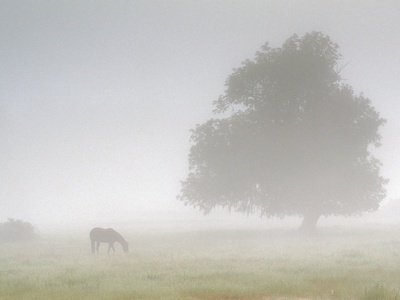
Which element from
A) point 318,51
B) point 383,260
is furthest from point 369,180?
point 383,260

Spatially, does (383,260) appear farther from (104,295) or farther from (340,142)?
(340,142)

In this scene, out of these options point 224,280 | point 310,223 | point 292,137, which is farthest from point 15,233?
point 224,280

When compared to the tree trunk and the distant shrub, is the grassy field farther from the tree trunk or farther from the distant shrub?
the distant shrub

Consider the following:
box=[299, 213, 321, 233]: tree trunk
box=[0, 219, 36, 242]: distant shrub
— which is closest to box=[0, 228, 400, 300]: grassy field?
box=[299, 213, 321, 233]: tree trunk

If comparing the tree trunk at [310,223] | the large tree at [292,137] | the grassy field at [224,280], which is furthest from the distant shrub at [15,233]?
the tree trunk at [310,223]

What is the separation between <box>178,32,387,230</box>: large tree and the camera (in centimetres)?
3316

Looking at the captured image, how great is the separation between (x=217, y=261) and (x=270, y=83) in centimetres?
1926

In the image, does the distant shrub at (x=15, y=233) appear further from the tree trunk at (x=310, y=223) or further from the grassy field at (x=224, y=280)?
the tree trunk at (x=310, y=223)

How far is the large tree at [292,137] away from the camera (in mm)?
33156

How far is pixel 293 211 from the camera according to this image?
35844 mm

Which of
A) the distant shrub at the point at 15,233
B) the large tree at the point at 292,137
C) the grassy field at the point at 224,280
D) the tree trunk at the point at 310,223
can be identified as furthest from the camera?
the distant shrub at the point at 15,233

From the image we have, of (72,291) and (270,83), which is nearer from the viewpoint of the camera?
(72,291)

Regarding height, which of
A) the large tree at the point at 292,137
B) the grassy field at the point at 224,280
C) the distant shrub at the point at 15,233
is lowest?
the grassy field at the point at 224,280

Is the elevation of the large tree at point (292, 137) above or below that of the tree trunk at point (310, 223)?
above
